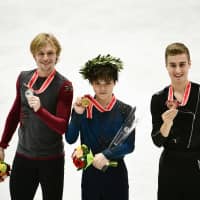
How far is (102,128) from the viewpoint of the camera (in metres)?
2.79

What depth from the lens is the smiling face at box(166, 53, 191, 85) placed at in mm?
2750

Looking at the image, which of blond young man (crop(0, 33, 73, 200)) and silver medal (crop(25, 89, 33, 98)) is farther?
blond young man (crop(0, 33, 73, 200))

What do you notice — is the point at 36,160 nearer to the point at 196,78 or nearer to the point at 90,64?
the point at 90,64

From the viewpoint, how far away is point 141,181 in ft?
13.2

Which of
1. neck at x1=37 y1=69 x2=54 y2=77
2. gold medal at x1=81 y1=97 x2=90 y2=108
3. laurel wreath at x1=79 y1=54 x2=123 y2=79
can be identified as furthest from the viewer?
neck at x1=37 y1=69 x2=54 y2=77

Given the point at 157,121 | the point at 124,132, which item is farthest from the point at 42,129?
the point at 157,121

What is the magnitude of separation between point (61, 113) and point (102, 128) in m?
0.26

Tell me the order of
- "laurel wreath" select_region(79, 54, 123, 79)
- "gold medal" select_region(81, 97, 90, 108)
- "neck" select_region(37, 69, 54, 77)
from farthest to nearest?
"neck" select_region(37, 69, 54, 77), "laurel wreath" select_region(79, 54, 123, 79), "gold medal" select_region(81, 97, 90, 108)

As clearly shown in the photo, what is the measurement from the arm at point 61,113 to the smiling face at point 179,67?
0.61 m

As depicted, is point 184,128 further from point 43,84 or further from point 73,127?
point 43,84

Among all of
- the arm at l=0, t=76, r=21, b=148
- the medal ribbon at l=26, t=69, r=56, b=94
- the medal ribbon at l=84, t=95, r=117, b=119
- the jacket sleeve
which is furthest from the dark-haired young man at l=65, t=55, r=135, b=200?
the arm at l=0, t=76, r=21, b=148

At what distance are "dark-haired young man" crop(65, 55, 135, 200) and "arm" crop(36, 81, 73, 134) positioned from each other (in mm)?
59

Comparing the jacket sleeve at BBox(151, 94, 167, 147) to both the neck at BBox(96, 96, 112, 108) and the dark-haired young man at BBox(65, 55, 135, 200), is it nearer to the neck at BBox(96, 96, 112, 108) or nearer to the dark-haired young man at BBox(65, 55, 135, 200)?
the dark-haired young man at BBox(65, 55, 135, 200)

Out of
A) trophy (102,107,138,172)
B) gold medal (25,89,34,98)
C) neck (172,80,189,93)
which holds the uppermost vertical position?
neck (172,80,189,93)
